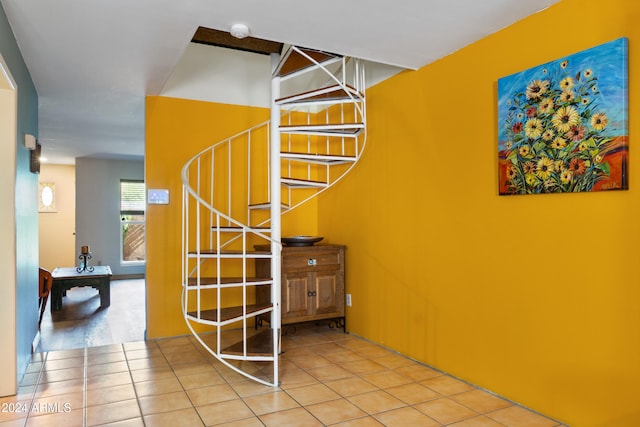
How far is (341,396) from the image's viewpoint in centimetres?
293

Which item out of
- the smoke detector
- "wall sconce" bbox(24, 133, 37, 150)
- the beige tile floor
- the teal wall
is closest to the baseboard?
the teal wall

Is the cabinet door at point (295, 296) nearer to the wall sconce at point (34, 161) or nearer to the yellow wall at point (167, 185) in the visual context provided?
the yellow wall at point (167, 185)

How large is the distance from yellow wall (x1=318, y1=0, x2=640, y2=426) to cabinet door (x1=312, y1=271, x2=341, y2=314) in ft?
0.76

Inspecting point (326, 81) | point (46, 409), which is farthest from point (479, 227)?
point (46, 409)

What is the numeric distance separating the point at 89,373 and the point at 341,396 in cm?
198

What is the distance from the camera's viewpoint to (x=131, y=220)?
9.20 m

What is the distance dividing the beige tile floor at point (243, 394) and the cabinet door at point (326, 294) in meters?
0.54

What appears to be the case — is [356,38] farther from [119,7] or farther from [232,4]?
[119,7]

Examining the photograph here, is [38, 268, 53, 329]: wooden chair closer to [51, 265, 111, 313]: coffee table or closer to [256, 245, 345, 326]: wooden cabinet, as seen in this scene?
[51, 265, 111, 313]: coffee table

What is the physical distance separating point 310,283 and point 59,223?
7534 millimetres

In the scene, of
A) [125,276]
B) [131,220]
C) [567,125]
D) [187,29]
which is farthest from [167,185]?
[125,276]

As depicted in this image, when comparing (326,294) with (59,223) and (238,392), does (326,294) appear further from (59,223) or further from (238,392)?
(59,223)

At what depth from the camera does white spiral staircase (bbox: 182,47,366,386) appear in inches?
145

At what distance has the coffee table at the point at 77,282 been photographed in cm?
577
